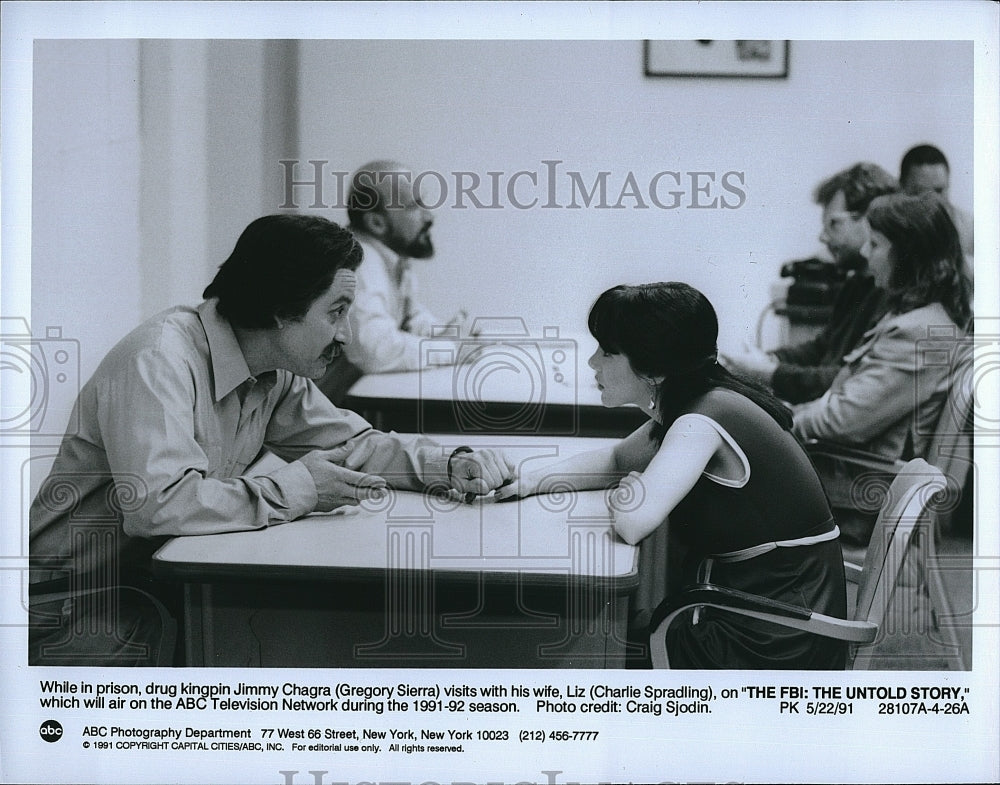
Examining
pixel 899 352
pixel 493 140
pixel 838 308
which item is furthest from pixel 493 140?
pixel 899 352

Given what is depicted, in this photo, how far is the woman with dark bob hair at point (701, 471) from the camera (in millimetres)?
1946

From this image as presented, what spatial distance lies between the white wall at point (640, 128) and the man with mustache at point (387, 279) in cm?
5

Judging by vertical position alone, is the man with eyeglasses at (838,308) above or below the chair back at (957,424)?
above

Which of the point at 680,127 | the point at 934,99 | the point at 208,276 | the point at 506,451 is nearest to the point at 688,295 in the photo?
the point at 680,127

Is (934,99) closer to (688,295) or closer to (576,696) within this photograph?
(688,295)

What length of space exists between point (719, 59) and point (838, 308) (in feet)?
1.74

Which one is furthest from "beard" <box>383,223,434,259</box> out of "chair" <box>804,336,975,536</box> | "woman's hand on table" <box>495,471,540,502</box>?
"chair" <box>804,336,975,536</box>

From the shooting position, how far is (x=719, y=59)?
6.50 feet

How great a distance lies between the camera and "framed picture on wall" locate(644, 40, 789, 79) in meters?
1.98

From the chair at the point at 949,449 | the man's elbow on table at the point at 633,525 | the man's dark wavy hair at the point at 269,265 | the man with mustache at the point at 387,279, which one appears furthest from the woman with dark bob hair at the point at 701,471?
the man's dark wavy hair at the point at 269,265

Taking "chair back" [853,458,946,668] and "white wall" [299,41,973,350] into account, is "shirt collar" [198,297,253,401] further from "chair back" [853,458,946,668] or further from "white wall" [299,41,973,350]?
"chair back" [853,458,946,668]

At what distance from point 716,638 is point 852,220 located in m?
0.85

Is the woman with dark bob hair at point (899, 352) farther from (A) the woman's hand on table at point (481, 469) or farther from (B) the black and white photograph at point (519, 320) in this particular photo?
(A) the woman's hand on table at point (481, 469)

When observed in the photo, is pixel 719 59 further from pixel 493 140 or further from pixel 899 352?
pixel 899 352
